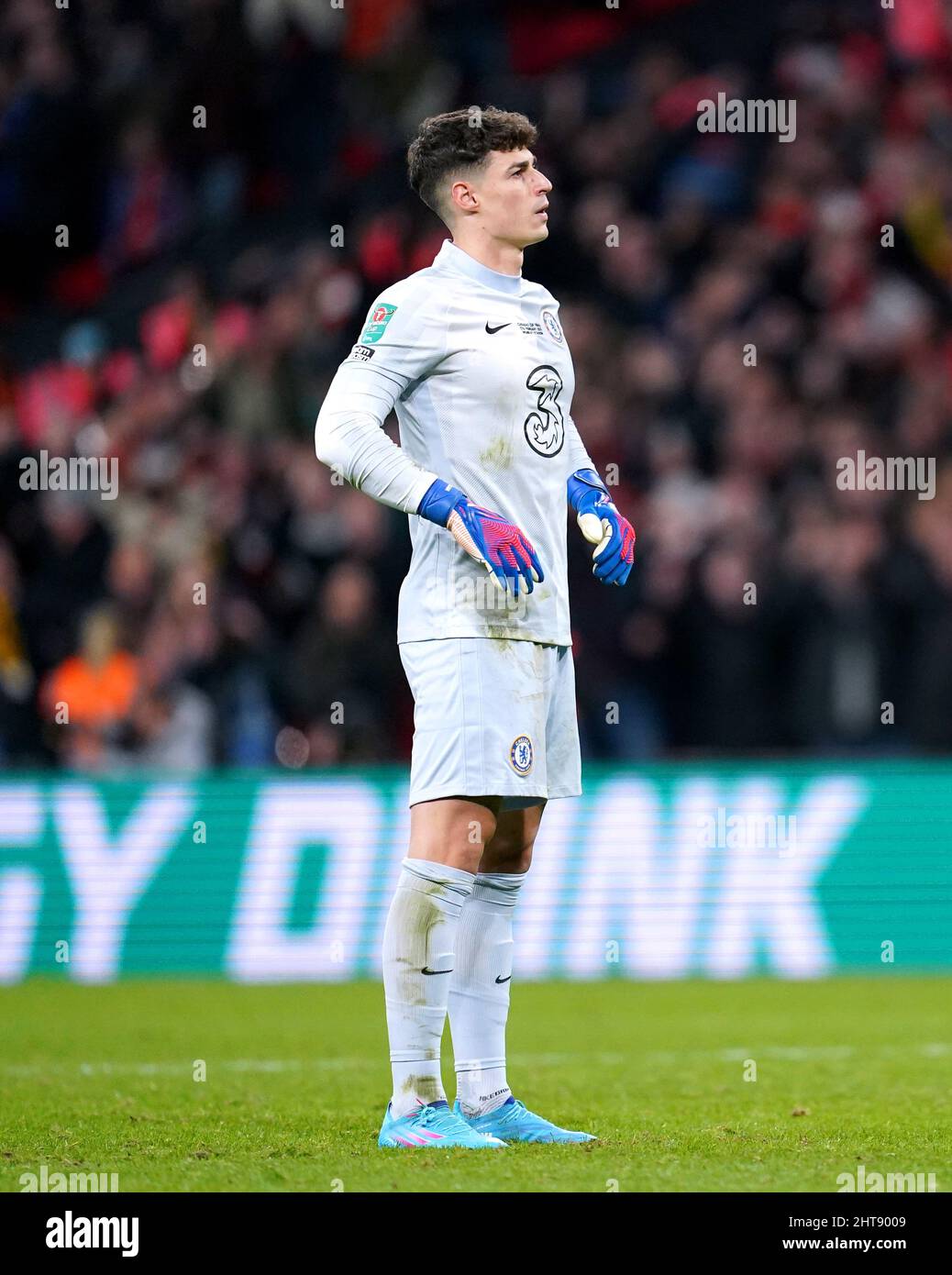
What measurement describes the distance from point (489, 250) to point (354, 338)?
8.10m

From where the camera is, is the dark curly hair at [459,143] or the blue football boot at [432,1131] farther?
the dark curly hair at [459,143]

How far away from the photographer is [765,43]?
Result: 15.0 m

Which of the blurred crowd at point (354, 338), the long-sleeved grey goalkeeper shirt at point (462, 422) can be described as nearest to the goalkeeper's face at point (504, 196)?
the long-sleeved grey goalkeeper shirt at point (462, 422)

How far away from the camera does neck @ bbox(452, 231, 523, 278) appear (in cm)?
539

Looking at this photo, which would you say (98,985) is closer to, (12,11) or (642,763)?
(642,763)

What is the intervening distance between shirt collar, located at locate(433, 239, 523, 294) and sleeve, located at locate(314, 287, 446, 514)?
177 millimetres

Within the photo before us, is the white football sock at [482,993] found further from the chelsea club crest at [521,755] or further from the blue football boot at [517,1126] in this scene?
the chelsea club crest at [521,755]

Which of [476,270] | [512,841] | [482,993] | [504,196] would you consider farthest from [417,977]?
[504,196]

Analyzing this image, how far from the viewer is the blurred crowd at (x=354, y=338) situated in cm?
1163

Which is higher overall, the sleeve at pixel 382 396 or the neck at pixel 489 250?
the neck at pixel 489 250

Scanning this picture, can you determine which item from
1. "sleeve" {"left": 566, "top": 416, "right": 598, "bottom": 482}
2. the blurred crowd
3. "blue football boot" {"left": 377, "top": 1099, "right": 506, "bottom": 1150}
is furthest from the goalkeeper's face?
the blurred crowd

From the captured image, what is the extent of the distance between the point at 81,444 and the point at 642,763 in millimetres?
4551

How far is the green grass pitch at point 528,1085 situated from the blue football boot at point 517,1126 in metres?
0.14

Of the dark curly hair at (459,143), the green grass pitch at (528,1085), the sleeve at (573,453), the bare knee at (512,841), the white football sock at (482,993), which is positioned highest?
the dark curly hair at (459,143)
